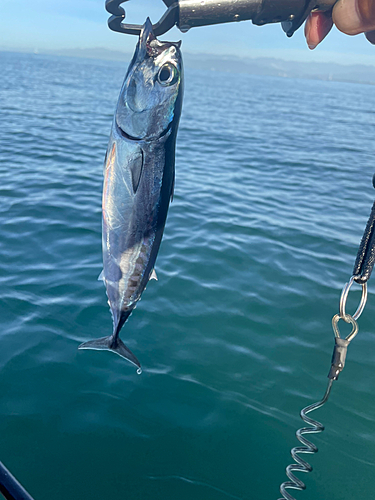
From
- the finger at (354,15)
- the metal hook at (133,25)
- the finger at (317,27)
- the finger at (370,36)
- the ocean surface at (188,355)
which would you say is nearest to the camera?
the metal hook at (133,25)

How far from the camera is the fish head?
1.84 meters

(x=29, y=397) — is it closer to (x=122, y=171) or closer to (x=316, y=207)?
(x=122, y=171)

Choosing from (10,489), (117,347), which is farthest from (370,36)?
(10,489)

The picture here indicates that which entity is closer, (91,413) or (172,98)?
(172,98)

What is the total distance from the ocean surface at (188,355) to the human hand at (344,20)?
3.95m

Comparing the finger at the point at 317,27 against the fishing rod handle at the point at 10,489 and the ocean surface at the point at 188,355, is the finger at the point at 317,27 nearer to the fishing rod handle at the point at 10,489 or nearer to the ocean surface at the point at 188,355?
the fishing rod handle at the point at 10,489

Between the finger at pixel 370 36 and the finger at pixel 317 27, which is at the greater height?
the finger at pixel 370 36

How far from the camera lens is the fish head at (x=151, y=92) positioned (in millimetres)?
1839

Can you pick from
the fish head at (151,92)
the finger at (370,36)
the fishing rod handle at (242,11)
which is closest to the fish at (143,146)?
the fish head at (151,92)

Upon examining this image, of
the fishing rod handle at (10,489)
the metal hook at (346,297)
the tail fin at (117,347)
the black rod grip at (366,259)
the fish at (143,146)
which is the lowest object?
the fishing rod handle at (10,489)

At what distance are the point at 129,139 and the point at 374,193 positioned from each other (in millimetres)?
13516

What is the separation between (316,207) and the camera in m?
11.3

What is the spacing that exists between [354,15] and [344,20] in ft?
0.25

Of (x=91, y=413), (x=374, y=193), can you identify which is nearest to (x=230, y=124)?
(x=374, y=193)
